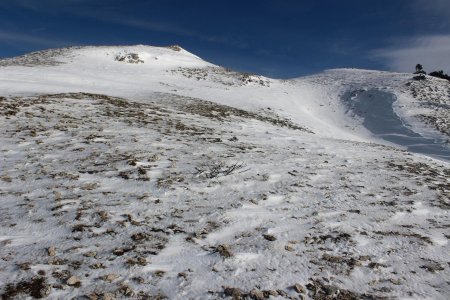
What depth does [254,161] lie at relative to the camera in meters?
10.0

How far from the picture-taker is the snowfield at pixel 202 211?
479cm

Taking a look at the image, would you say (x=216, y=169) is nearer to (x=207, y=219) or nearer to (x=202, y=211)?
(x=202, y=211)

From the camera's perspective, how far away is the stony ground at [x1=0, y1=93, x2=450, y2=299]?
476cm

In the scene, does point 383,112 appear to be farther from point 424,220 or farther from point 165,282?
point 165,282

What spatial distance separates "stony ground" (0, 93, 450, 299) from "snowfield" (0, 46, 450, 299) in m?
0.03

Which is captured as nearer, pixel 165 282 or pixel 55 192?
pixel 165 282

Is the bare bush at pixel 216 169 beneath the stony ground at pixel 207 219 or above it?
above

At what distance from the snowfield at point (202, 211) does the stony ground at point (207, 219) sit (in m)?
0.03

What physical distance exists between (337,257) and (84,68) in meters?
33.7

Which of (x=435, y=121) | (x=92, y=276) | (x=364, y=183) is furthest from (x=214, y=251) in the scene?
(x=435, y=121)

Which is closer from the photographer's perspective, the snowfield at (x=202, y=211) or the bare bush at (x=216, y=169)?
the snowfield at (x=202, y=211)

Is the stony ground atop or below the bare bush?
below

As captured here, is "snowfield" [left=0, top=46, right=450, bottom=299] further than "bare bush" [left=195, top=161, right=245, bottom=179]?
No

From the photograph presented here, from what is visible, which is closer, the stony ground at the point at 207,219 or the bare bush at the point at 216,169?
the stony ground at the point at 207,219
